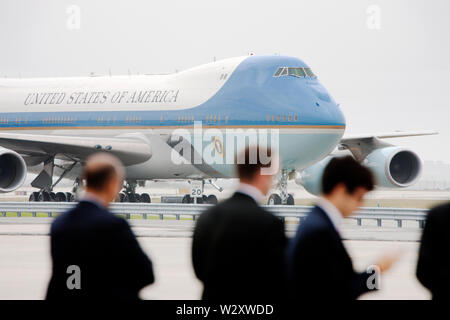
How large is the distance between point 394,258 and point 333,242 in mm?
371

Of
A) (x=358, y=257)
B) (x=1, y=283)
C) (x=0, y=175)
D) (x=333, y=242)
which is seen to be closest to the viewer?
(x=333, y=242)

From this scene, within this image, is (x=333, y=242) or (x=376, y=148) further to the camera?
(x=376, y=148)

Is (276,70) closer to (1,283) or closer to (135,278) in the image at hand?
(1,283)

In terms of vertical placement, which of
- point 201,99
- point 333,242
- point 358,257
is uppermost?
point 201,99

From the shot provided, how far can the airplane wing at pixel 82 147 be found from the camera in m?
34.1

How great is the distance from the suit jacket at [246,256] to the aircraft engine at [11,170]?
25.0 meters

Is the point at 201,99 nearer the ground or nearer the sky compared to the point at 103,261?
nearer the sky

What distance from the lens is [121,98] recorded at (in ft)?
118

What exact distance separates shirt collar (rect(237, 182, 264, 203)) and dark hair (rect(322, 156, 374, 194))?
43 cm

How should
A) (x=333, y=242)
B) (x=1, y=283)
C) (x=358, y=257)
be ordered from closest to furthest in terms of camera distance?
1. (x=333, y=242)
2. (x=1, y=283)
3. (x=358, y=257)

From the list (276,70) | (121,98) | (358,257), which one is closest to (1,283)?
(358,257)

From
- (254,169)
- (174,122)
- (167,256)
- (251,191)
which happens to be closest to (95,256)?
(251,191)

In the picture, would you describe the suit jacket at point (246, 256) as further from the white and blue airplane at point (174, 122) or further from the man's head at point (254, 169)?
the white and blue airplane at point (174, 122)
